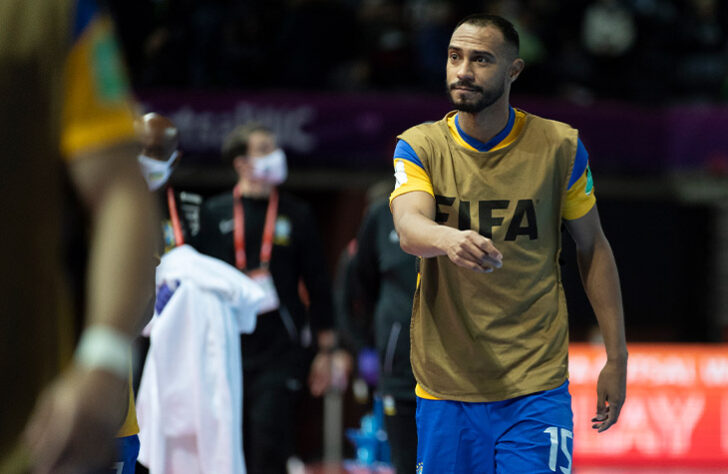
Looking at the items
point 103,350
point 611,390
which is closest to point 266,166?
point 611,390

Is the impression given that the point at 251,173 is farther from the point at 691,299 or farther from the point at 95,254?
the point at 691,299

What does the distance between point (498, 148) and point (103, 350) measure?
110 inches

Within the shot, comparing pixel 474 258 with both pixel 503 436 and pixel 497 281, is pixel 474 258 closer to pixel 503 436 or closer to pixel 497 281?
pixel 497 281

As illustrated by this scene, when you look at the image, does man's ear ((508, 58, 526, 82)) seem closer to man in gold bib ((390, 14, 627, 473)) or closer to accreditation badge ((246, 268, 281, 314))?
man in gold bib ((390, 14, 627, 473))

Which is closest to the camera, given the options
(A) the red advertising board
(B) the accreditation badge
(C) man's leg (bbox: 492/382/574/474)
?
(C) man's leg (bbox: 492/382/574/474)

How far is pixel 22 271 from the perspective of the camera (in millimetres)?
1765

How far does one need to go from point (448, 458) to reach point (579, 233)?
95 centimetres

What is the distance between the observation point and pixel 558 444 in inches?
162

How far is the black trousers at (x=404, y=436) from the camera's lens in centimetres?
592

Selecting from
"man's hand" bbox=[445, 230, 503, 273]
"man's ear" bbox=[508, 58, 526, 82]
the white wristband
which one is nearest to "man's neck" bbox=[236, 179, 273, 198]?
"man's ear" bbox=[508, 58, 526, 82]

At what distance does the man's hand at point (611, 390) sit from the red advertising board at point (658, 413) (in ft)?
19.3

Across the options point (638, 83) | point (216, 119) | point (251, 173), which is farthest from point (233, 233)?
point (638, 83)

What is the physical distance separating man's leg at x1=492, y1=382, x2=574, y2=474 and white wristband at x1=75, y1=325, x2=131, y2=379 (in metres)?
2.60

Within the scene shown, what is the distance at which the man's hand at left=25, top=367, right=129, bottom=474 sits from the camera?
1.56 metres
